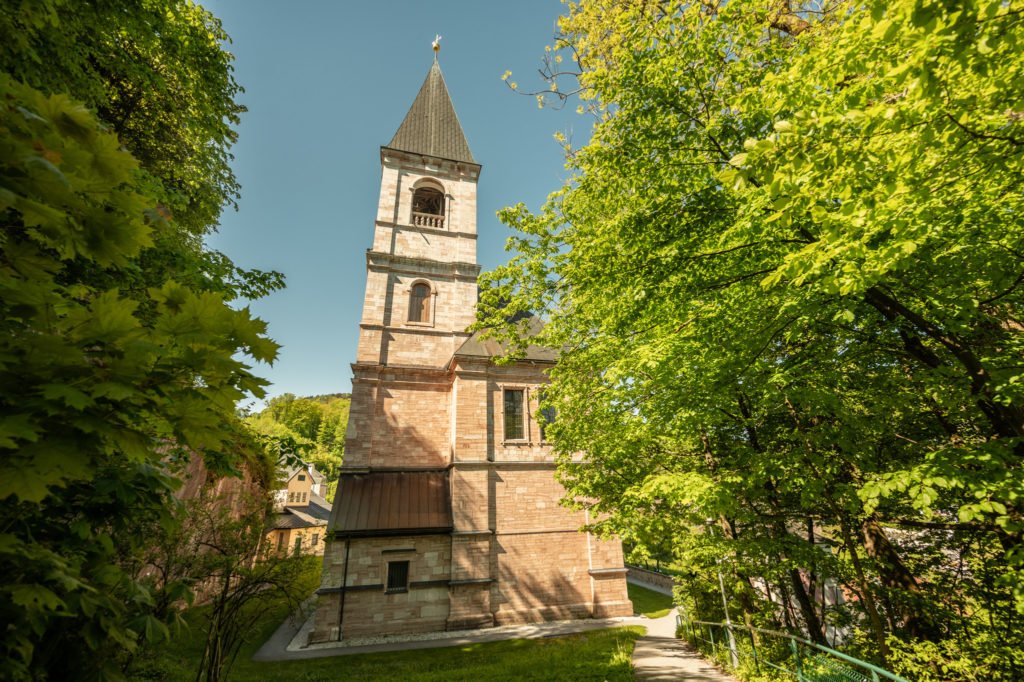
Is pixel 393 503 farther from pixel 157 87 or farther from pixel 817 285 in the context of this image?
pixel 817 285

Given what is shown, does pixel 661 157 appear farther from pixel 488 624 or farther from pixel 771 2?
pixel 488 624

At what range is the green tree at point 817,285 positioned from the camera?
3.29 metres

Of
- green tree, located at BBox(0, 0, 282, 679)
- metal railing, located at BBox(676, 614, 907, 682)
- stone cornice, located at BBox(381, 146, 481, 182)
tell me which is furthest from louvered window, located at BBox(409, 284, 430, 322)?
green tree, located at BBox(0, 0, 282, 679)

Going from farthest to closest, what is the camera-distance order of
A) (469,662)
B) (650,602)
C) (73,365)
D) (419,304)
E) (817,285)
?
(419,304)
(650,602)
(469,662)
(817,285)
(73,365)

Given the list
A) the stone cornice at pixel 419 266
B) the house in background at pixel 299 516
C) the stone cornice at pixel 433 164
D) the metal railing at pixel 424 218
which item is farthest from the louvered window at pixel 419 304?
the house in background at pixel 299 516

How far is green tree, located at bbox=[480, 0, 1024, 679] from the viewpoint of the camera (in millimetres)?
3285

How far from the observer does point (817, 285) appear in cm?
418

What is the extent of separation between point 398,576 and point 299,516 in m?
20.8

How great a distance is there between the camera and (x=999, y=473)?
419 centimetres

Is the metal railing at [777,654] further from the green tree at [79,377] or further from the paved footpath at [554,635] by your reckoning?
the green tree at [79,377]

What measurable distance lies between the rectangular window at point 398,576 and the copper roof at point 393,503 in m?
1.10

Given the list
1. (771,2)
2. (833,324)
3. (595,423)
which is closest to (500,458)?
(595,423)

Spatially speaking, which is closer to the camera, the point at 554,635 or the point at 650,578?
the point at 554,635

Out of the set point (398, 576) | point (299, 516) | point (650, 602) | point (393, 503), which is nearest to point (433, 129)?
point (393, 503)
